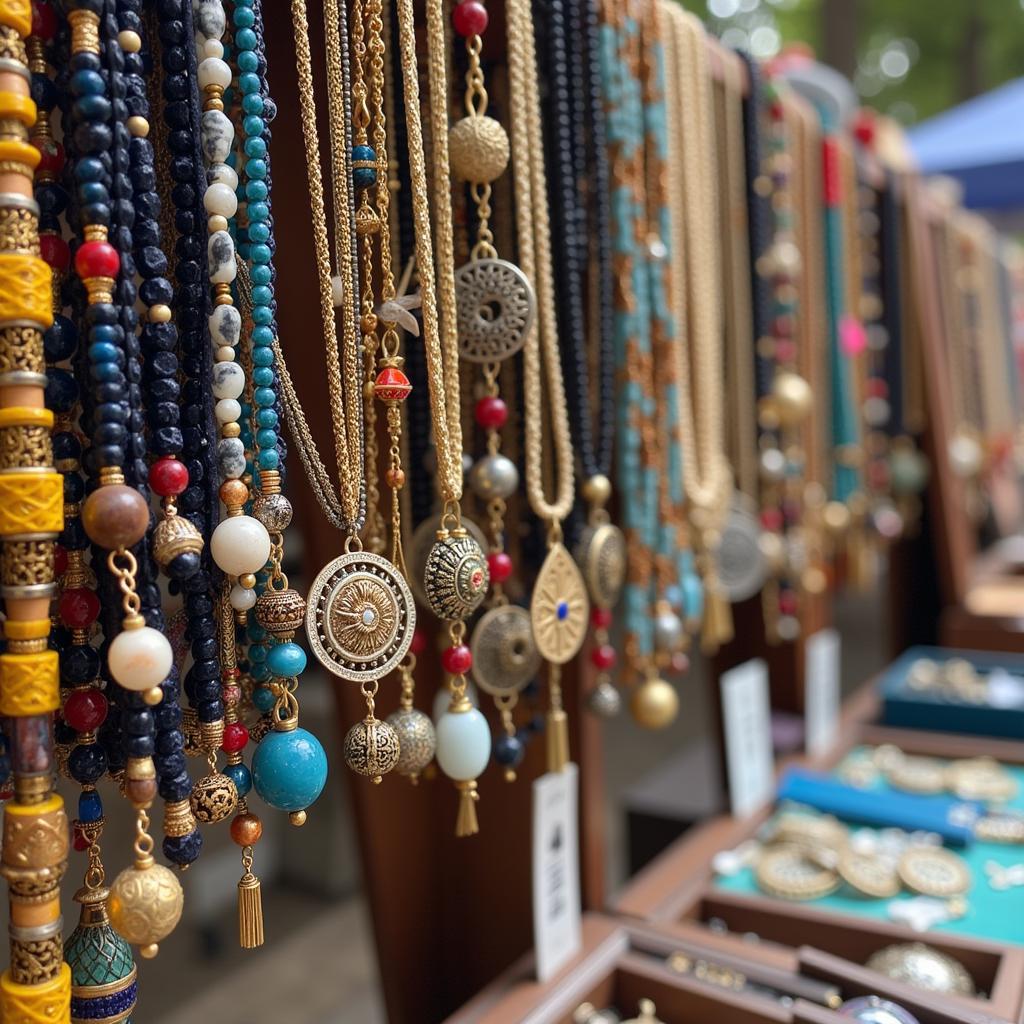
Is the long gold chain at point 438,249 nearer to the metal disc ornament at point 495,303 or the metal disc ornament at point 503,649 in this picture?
the metal disc ornament at point 495,303

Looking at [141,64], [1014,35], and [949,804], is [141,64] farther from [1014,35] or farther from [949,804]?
[1014,35]

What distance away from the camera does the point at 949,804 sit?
60.9 inches

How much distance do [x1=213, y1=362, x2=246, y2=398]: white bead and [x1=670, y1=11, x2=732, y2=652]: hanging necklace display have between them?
0.66 m

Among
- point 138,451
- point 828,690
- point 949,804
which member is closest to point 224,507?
point 138,451

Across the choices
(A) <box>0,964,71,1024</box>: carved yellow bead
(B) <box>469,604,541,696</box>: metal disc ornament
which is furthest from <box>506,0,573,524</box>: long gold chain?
(A) <box>0,964,71,1024</box>: carved yellow bead

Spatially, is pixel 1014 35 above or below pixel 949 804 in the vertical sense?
above

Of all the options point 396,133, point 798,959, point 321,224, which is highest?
point 396,133

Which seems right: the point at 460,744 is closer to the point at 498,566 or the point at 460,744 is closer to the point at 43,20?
the point at 498,566

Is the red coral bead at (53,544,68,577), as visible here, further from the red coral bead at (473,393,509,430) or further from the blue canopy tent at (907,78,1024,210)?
the blue canopy tent at (907,78,1024,210)

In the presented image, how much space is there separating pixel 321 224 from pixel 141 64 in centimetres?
15

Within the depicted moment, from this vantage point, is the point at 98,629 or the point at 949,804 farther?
the point at 949,804

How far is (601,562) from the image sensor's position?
1.04 m

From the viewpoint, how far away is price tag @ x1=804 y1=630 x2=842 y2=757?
179 centimetres

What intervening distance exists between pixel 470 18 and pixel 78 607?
60cm
